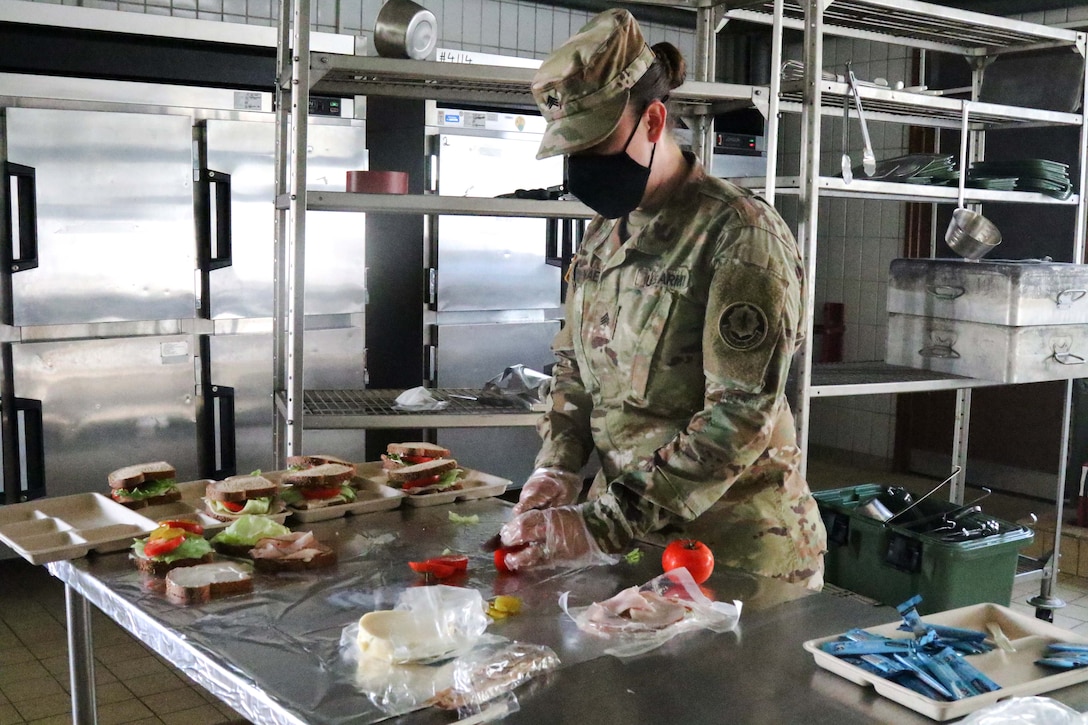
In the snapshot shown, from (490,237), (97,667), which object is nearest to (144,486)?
(97,667)

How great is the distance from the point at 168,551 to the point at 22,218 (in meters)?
2.96

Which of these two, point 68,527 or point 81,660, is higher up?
point 68,527

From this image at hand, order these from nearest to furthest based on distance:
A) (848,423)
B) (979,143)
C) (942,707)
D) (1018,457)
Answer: (942,707), (979,143), (1018,457), (848,423)

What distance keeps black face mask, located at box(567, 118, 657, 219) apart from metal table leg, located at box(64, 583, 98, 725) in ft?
4.12

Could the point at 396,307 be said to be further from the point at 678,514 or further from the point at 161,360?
the point at 678,514

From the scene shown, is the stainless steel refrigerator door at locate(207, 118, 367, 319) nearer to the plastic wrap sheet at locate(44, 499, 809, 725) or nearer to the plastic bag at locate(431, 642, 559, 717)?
the plastic wrap sheet at locate(44, 499, 809, 725)

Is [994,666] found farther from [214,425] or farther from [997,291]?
[214,425]

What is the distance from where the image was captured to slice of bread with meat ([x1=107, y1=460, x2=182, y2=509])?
2.13 meters

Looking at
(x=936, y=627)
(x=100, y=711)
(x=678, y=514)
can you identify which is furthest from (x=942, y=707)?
(x=100, y=711)

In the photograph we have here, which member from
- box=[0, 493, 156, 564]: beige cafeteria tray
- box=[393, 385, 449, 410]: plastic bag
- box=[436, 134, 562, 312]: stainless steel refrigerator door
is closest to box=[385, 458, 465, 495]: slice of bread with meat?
box=[0, 493, 156, 564]: beige cafeteria tray

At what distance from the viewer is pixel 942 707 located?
1.18 meters

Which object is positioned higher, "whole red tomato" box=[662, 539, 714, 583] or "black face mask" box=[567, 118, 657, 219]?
"black face mask" box=[567, 118, 657, 219]

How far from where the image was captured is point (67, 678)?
331cm

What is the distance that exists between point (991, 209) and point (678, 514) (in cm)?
490
